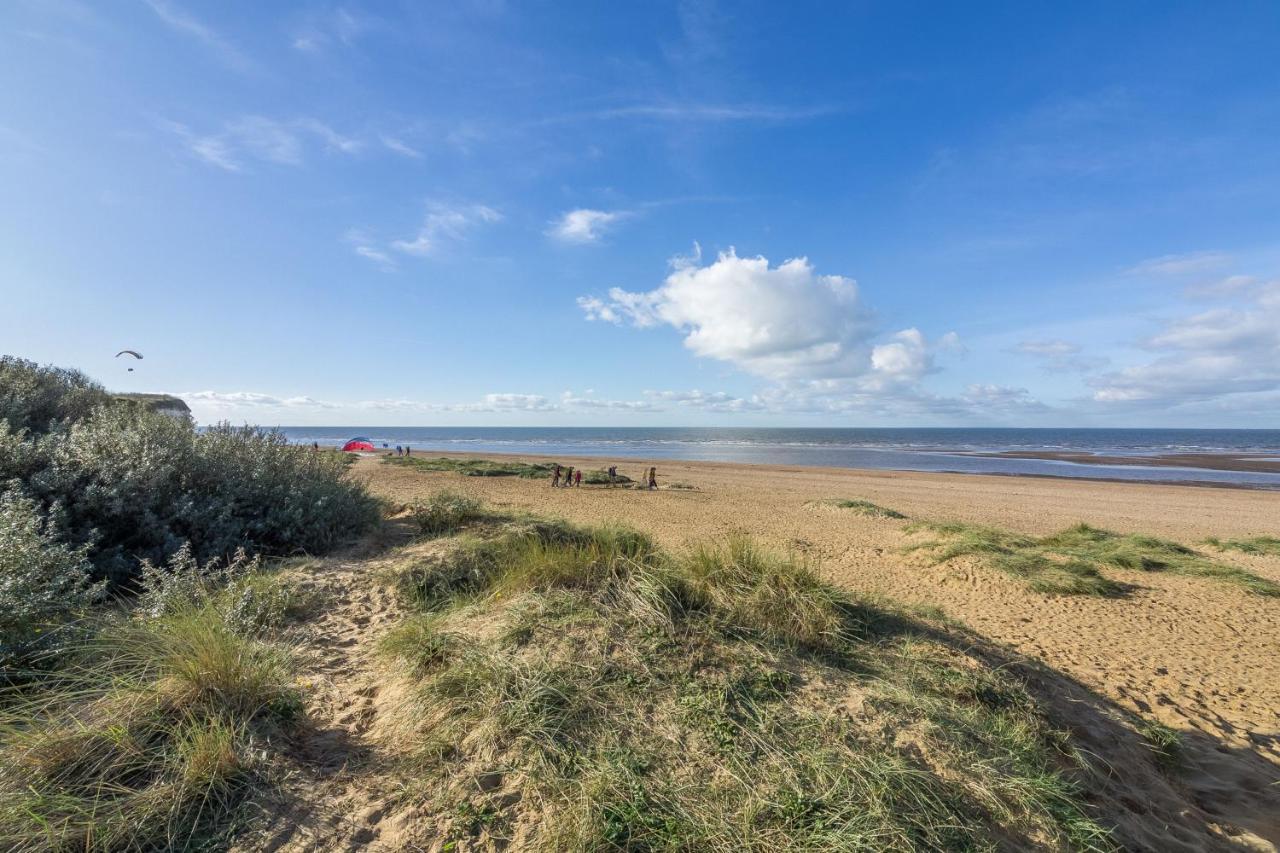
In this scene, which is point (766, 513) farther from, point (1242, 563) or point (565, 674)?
point (565, 674)

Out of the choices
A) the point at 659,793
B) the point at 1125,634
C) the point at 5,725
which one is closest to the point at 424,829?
the point at 659,793

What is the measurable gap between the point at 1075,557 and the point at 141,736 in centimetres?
1336

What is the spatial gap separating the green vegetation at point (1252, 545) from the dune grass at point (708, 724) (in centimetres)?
1270

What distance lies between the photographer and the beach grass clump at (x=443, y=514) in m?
7.92

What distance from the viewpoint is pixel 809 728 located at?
330 centimetres

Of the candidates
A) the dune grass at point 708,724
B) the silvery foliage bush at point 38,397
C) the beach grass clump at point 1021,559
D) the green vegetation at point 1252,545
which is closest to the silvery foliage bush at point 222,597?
the dune grass at point 708,724

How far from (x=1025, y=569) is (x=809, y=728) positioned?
8.32m

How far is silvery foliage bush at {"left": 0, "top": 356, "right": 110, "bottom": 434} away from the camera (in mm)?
7047

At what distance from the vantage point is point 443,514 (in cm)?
806

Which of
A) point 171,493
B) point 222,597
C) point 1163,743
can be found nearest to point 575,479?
point 171,493

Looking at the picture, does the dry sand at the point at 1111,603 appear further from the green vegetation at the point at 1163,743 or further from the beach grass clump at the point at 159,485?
the beach grass clump at the point at 159,485

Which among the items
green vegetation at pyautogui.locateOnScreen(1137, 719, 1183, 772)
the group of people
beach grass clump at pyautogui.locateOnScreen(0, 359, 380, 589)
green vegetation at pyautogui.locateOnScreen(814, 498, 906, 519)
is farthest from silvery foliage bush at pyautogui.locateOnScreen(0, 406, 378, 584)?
the group of people

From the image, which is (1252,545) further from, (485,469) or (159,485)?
(485,469)

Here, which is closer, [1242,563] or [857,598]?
[857,598]
